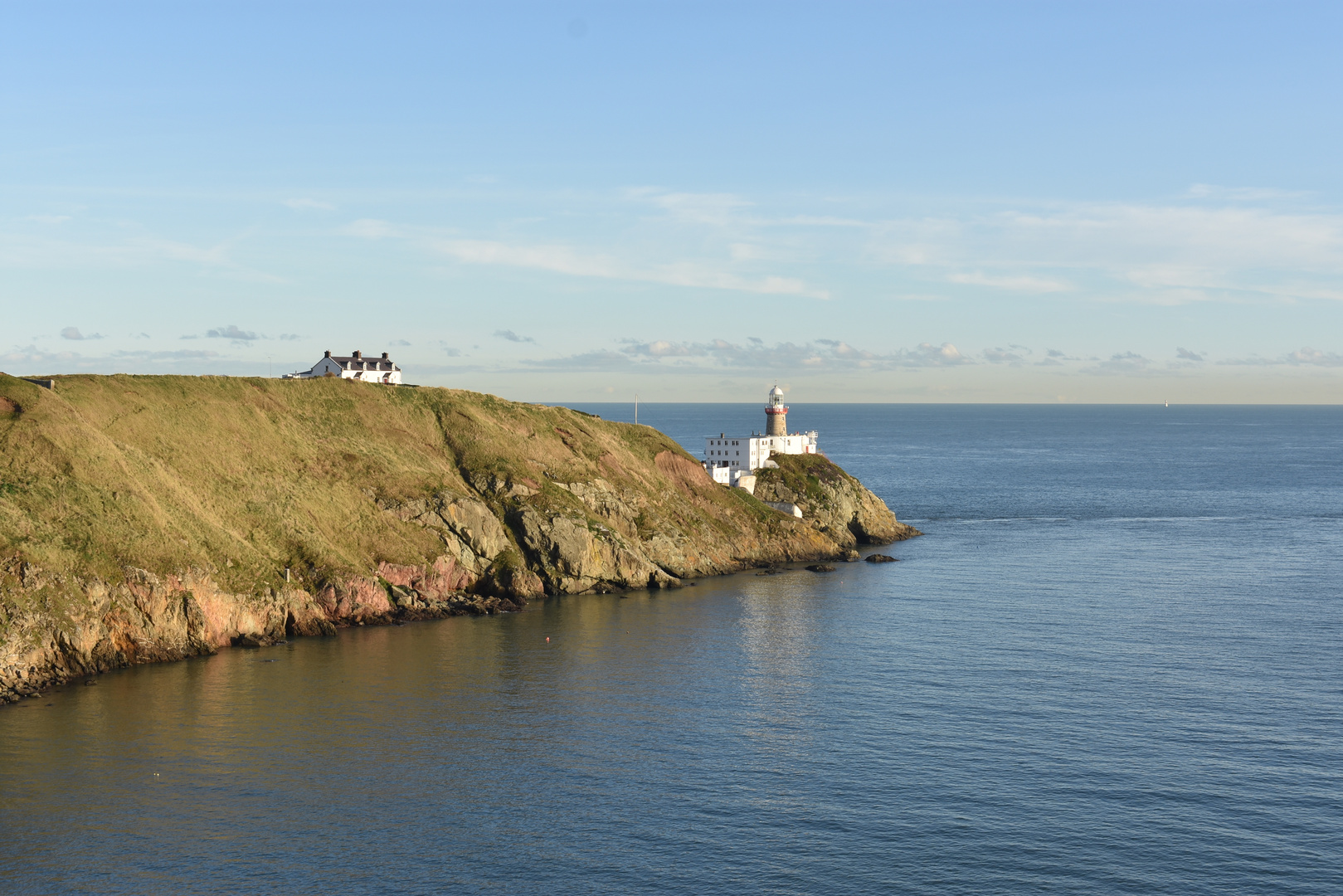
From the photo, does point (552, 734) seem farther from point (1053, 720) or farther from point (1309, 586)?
point (1309, 586)

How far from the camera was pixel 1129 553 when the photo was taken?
135250mm

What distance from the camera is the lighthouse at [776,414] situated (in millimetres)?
180625

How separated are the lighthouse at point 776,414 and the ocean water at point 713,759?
8212 centimetres

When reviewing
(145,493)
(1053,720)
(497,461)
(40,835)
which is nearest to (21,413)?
(145,493)

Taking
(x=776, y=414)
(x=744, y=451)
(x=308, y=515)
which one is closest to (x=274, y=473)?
(x=308, y=515)

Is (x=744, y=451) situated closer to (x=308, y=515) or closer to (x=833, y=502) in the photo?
(x=833, y=502)

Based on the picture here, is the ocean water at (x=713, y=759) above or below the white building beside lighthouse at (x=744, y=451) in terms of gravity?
below

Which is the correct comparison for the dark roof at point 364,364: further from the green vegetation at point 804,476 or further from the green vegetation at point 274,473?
the green vegetation at point 804,476

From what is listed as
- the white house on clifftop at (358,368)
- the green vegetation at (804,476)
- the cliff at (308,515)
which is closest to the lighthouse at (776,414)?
the green vegetation at (804,476)

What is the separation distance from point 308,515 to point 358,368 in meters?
52.2

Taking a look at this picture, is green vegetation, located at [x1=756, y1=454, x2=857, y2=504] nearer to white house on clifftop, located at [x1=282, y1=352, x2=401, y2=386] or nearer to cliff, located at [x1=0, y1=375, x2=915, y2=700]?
cliff, located at [x1=0, y1=375, x2=915, y2=700]

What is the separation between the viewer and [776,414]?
182375 millimetres

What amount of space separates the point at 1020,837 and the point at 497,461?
7941 cm

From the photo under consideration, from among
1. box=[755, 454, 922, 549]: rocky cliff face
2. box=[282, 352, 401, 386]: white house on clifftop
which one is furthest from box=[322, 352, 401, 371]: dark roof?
box=[755, 454, 922, 549]: rocky cliff face
